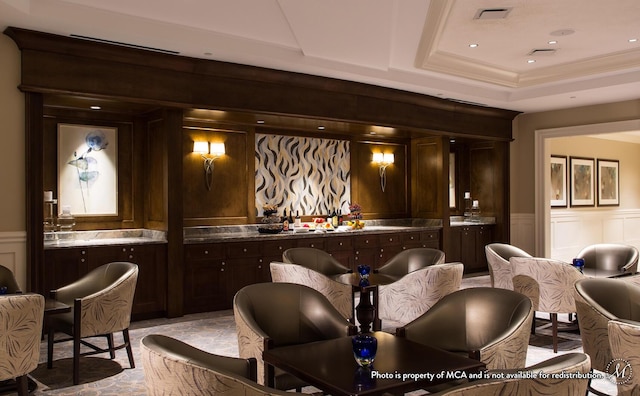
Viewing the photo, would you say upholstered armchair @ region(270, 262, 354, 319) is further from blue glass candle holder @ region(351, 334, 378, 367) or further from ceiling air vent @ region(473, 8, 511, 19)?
ceiling air vent @ region(473, 8, 511, 19)

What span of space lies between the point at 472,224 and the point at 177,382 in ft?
27.1

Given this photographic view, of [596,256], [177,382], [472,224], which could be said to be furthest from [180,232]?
[472,224]

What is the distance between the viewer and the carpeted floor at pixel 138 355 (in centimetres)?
408

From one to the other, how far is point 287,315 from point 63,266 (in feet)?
10.7

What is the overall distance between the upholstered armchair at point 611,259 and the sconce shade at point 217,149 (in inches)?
179

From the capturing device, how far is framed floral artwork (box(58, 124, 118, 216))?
634 cm

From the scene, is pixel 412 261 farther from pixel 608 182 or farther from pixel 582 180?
pixel 608 182

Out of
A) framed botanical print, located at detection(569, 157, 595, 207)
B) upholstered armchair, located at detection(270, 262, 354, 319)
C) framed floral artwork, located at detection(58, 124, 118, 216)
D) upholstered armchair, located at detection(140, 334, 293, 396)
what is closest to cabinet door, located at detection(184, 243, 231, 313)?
framed floral artwork, located at detection(58, 124, 118, 216)

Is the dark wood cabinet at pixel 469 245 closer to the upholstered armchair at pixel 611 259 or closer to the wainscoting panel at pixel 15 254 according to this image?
the upholstered armchair at pixel 611 259

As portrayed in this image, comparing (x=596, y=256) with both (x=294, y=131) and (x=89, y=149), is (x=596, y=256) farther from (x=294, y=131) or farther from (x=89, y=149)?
(x=89, y=149)

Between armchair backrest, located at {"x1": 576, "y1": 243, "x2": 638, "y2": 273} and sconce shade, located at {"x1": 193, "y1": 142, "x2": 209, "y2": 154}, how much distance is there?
4.77 m

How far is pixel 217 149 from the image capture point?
7.26 meters

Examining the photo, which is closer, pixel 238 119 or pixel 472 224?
pixel 238 119

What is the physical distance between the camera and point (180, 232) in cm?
632
